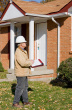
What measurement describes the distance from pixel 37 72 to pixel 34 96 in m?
3.12

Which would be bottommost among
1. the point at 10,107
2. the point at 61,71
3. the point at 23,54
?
the point at 10,107

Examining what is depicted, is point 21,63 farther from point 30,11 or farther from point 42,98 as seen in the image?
point 30,11

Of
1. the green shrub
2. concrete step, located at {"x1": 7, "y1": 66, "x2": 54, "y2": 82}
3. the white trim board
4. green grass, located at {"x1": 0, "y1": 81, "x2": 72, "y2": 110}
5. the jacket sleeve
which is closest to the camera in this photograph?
the jacket sleeve

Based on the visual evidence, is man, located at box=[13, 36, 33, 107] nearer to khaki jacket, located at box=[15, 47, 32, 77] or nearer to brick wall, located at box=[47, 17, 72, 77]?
khaki jacket, located at box=[15, 47, 32, 77]

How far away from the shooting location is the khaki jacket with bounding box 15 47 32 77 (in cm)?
625

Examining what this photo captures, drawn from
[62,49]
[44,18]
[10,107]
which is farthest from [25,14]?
[10,107]

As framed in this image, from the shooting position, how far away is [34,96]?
7766mm

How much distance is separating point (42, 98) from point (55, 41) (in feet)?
15.1

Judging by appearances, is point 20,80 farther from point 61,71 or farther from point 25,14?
point 25,14

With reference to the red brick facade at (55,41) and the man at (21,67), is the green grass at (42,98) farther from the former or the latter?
the red brick facade at (55,41)

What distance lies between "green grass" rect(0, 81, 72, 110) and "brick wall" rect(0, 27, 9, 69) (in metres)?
6.53

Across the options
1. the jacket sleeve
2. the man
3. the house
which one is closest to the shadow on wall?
the house

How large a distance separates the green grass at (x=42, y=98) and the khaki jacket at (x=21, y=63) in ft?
3.40

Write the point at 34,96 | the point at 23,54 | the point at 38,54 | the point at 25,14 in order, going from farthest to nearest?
the point at 38,54 < the point at 25,14 < the point at 34,96 < the point at 23,54
